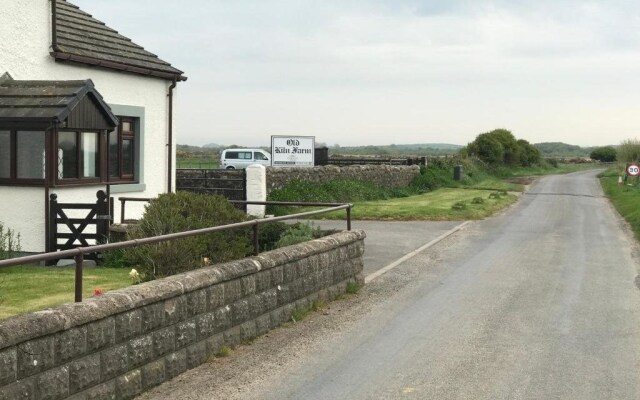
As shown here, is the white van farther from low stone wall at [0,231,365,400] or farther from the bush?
low stone wall at [0,231,365,400]

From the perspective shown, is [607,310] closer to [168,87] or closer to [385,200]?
[168,87]

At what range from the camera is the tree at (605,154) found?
12281 cm

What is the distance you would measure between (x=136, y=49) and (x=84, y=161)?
5411mm

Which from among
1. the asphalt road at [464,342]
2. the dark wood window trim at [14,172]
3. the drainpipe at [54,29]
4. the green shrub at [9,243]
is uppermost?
the drainpipe at [54,29]

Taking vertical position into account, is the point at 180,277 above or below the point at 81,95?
below

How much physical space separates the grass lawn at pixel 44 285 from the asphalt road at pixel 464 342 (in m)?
2.23

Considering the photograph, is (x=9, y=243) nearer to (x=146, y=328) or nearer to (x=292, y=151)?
(x=146, y=328)

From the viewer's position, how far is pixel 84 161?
1551 cm

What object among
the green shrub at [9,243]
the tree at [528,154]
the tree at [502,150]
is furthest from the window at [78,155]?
the tree at [528,154]

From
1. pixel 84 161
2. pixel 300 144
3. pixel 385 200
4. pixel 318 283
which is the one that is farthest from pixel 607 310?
pixel 385 200

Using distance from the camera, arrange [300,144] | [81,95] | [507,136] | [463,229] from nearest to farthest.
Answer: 1. [81,95]
2. [463,229]
3. [300,144]
4. [507,136]

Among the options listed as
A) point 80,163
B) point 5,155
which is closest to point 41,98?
point 5,155

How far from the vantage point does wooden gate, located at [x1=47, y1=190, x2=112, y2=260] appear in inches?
567

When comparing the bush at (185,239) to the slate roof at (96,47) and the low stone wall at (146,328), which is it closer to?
the low stone wall at (146,328)
